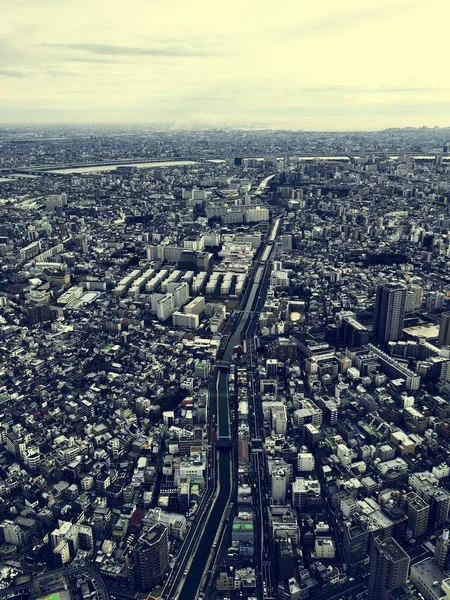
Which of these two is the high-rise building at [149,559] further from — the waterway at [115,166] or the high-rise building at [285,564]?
the waterway at [115,166]

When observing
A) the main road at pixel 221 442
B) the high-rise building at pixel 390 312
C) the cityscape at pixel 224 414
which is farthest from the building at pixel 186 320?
the high-rise building at pixel 390 312

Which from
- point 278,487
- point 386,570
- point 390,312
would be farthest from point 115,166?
point 386,570

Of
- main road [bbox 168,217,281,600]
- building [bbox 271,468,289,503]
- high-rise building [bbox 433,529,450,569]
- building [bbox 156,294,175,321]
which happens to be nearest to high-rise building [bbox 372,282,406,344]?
main road [bbox 168,217,281,600]

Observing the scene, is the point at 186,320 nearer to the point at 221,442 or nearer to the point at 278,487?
the point at 221,442

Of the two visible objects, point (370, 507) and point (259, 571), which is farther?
point (370, 507)

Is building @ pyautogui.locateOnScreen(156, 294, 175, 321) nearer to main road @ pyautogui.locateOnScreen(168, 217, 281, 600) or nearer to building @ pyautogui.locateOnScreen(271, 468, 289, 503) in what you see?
main road @ pyautogui.locateOnScreen(168, 217, 281, 600)

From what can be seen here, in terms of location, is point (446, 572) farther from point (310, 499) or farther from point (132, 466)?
point (132, 466)

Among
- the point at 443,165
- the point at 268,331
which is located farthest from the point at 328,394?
the point at 443,165
